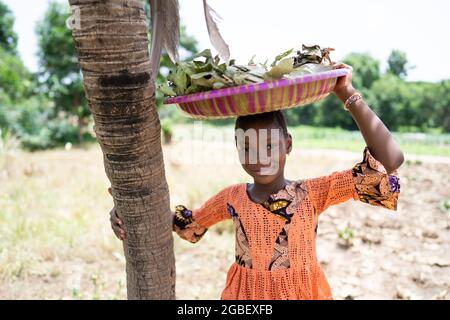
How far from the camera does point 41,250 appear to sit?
168 inches

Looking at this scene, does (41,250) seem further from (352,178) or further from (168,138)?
(168,138)

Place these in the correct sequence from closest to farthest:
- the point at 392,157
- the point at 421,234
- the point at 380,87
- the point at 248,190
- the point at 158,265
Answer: the point at 392,157
the point at 158,265
the point at 248,190
the point at 421,234
the point at 380,87

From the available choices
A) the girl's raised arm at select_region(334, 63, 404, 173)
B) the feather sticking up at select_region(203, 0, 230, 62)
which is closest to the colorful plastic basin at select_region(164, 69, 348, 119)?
the girl's raised arm at select_region(334, 63, 404, 173)

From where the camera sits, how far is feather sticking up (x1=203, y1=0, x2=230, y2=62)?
1.78 metres

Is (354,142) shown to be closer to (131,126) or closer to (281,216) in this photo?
(281,216)

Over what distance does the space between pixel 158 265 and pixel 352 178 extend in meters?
0.82

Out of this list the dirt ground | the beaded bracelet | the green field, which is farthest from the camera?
the green field

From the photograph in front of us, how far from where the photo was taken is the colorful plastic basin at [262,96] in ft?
4.36

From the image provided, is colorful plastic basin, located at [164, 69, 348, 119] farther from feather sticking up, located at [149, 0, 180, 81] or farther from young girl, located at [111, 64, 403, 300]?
feather sticking up, located at [149, 0, 180, 81]

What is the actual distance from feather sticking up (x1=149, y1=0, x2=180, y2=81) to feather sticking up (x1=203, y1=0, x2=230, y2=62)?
0.41 ft

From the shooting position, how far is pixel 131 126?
4.78 feet

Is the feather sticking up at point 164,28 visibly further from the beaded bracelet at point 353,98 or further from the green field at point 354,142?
the green field at point 354,142

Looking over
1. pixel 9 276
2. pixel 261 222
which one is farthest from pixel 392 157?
pixel 9 276

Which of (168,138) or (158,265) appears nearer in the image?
(158,265)
